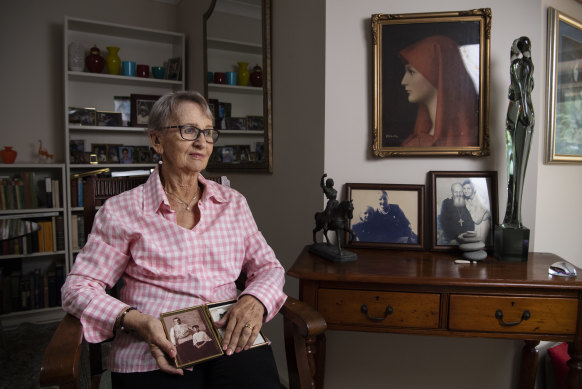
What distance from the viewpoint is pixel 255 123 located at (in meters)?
2.25

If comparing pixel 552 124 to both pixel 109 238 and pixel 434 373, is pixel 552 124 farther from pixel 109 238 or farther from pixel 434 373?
pixel 109 238

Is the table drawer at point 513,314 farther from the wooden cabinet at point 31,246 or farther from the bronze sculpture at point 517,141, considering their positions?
the wooden cabinet at point 31,246

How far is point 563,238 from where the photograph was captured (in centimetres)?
189

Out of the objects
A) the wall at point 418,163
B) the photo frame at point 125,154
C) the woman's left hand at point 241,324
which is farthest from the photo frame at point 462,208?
the photo frame at point 125,154

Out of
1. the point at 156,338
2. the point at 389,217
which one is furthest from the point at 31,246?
the point at 389,217

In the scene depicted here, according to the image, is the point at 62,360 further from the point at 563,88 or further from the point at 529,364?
the point at 563,88

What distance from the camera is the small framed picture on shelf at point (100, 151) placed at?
3.30 meters

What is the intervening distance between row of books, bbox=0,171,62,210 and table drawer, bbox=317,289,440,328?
8.51ft

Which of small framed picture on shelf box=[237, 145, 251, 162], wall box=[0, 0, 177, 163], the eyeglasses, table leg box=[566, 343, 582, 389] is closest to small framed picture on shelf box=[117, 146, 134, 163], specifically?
wall box=[0, 0, 177, 163]

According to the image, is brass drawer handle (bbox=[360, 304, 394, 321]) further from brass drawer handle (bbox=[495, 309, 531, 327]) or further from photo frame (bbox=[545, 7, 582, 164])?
photo frame (bbox=[545, 7, 582, 164])

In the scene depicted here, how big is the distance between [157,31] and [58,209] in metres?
1.65

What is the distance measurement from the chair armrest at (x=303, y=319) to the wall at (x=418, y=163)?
0.72 metres

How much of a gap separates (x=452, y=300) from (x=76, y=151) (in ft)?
9.86

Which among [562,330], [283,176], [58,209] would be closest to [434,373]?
[562,330]
